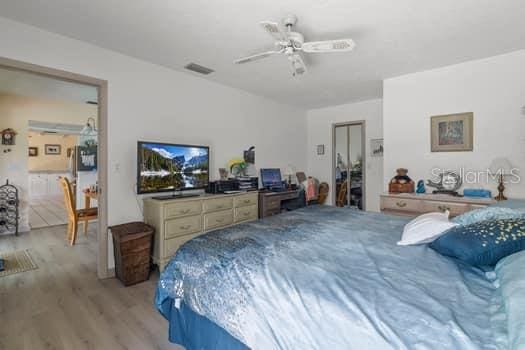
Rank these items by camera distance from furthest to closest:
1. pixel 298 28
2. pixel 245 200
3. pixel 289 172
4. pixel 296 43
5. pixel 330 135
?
pixel 330 135 → pixel 289 172 → pixel 245 200 → pixel 298 28 → pixel 296 43

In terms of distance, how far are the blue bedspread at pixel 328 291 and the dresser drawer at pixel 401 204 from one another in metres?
1.70

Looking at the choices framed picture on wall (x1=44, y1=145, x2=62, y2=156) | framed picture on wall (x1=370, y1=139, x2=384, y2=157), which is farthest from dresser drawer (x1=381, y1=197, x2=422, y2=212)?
framed picture on wall (x1=44, y1=145, x2=62, y2=156)

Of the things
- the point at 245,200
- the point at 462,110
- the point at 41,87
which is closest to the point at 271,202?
the point at 245,200

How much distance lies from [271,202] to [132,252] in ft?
7.10

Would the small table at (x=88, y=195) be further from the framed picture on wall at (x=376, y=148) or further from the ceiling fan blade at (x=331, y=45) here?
the framed picture on wall at (x=376, y=148)

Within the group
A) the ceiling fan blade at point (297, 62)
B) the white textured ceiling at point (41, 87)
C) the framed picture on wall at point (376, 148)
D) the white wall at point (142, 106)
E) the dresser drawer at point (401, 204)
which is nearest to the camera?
the ceiling fan blade at point (297, 62)

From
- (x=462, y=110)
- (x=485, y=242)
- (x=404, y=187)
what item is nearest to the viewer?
(x=485, y=242)

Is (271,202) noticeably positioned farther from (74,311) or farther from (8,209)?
(8,209)

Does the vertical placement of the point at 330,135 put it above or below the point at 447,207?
above

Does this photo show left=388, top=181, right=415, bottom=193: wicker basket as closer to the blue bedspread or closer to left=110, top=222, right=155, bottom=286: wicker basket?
the blue bedspread

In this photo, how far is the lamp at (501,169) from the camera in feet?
9.45

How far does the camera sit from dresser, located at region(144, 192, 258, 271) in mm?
2844

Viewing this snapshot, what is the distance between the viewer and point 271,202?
413 centimetres

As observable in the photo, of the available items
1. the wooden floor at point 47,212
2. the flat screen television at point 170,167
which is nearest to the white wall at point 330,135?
the flat screen television at point 170,167
